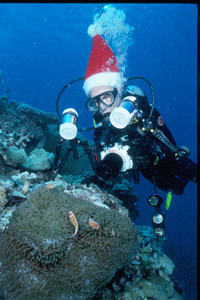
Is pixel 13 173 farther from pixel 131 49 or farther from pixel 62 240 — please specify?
pixel 131 49

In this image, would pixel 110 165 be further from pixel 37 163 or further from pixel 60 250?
pixel 37 163

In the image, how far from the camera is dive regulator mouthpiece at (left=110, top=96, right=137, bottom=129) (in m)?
3.52

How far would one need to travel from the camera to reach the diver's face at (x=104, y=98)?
438 cm

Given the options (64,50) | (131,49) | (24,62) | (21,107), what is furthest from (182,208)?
(24,62)

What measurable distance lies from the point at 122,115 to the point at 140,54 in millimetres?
38029

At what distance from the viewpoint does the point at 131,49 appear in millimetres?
34938

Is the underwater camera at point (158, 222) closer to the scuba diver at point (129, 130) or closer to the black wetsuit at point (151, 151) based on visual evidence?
the scuba diver at point (129, 130)

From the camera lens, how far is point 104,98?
14.6 ft

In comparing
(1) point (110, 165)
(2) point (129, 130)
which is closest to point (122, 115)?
(2) point (129, 130)

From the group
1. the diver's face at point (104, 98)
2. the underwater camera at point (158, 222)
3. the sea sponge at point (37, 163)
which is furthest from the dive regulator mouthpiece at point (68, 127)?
the underwater camera at point (158, 222)

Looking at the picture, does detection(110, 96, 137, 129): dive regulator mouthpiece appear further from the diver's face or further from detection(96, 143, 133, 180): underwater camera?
the diver's face

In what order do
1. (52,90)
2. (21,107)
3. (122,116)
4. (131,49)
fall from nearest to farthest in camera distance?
1. (122,116)
2. (21,107)
3. (131,49)
4. (52,90)

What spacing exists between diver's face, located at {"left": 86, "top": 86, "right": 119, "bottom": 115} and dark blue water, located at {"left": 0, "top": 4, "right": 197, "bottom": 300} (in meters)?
7.11

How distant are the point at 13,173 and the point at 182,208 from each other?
48.5 metres
